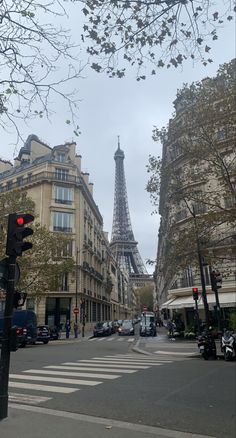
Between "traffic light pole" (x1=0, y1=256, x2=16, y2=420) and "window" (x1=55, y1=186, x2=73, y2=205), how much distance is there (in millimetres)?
41755

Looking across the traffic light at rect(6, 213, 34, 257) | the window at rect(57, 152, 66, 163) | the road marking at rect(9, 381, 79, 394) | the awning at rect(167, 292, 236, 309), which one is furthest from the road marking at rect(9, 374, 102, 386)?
the window at rect(57, 152, 66, 163)

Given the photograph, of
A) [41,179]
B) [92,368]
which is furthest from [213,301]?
[41,179]

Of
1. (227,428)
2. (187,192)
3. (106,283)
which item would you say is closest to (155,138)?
(187,192)

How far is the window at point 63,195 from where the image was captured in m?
48.0

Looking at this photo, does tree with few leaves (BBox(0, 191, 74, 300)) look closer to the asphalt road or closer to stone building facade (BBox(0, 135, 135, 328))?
stone building facade (BBox(0, 135, 135, 328))

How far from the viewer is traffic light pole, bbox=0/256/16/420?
594cm

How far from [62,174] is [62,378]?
40.5 meters

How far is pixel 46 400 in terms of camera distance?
7.38m

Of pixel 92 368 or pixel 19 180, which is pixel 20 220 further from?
pixel 19 180

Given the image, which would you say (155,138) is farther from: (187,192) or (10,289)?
(10,289)

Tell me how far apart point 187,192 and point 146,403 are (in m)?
11.3

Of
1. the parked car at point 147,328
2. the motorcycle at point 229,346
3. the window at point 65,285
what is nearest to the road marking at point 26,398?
the motorcycle at point 229,346

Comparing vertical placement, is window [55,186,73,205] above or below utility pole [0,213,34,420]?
above

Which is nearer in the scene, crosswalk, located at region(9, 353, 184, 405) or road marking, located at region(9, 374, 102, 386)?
crosswalk, located at region(9, 353, 184, 405)
